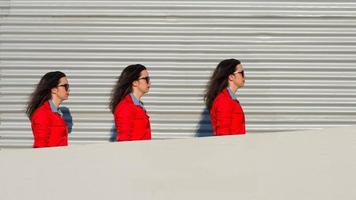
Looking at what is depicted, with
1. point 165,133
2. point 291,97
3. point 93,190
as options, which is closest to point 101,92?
point 165,133

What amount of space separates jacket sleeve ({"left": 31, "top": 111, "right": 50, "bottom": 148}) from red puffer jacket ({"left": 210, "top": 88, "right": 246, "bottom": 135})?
131cm

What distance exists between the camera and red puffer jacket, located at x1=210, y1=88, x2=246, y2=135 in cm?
855

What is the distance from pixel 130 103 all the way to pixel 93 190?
80 centimetres

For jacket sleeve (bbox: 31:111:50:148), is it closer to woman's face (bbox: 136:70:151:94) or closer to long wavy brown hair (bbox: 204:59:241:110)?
woman's face (bbox: 136:70:151:94)

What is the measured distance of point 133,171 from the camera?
8.17 m

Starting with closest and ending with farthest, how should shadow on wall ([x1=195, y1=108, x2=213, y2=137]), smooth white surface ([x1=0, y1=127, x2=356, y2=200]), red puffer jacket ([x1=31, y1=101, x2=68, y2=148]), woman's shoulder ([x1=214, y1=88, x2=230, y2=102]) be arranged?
smooth white surface ([x1=0, y1=127, x2=356, y2=200]) → red puffer jacket ([x1=31, y1=101, x2=68, y2=148]) → woman's shoulder ([x1=214, y1=88, x2=230, y2=102]) → shadow on wall ([x1=195, y1=108, x2=213, y2=137])

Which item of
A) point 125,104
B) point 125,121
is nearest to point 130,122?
point 125,121

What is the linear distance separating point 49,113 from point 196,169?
130 centimetres

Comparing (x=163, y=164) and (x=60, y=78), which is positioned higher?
(x=60, y=78)

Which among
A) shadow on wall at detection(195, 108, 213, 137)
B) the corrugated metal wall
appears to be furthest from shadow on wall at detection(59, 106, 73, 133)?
shadow on wall at detection(195, 108, 213, 137)

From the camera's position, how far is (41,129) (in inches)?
335

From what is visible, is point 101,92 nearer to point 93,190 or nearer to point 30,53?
point 30,53

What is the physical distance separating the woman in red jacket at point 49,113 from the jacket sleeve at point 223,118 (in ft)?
3.97

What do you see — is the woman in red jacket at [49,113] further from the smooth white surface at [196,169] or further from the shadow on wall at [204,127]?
the shadow on wall at [204,127]
